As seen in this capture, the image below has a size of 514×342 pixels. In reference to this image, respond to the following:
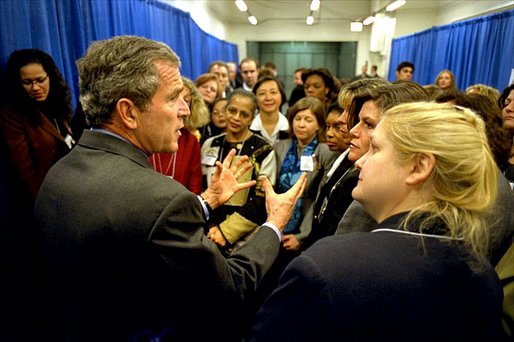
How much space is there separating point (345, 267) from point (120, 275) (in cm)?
56

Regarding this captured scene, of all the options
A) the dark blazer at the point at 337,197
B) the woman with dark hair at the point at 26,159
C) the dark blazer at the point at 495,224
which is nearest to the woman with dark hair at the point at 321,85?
the dark blazer at the point at 337,197

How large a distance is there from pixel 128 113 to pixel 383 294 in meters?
0.80

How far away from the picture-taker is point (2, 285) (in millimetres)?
2102

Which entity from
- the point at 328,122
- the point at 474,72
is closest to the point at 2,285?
the point at 328,122

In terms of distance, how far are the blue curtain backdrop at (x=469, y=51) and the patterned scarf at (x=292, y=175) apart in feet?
13.9

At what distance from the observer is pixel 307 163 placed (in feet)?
7.04

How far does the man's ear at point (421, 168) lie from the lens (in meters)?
0.74

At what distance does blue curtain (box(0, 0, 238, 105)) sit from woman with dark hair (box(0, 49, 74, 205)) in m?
0.12

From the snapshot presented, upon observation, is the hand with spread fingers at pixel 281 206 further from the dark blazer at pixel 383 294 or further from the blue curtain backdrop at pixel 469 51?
the blue curtain backdrop at pixel 469 51

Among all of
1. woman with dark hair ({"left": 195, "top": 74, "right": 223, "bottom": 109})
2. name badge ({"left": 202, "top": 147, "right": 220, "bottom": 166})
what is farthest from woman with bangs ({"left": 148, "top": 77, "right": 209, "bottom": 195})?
woman with dark hair ({"left": 195, "top": 74, "right": 223, "bottom": 109})

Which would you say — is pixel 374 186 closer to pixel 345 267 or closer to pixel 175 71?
pixel 345 267

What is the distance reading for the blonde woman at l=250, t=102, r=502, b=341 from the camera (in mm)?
647

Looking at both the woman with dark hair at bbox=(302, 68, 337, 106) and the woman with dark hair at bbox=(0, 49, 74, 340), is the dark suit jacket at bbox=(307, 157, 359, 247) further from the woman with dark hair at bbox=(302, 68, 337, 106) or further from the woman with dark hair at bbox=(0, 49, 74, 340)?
the woman with dark hair at bbox=(302, 68, 337, 106)

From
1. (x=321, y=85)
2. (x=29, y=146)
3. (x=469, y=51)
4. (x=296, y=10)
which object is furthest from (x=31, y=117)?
(x=296, y=10)
